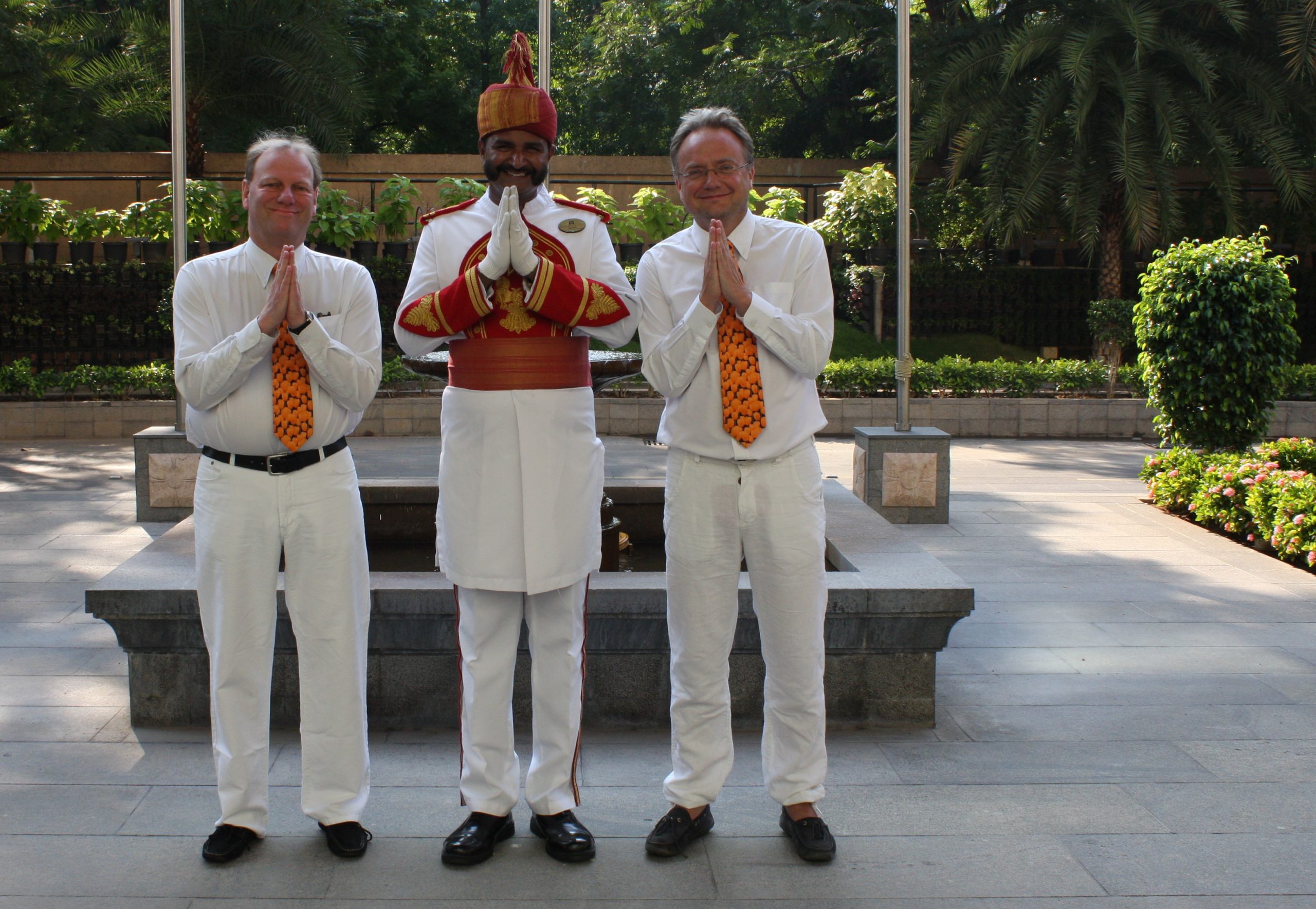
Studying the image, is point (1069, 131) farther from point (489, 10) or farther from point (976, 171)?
point (489, 10)

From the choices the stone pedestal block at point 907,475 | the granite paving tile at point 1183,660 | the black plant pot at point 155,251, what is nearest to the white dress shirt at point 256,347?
the granite paving tile at point 1183,660

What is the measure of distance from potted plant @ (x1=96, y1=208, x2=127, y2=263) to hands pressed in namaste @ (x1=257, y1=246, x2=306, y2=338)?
1324 centimetres

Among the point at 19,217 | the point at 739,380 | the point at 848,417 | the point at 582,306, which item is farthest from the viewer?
the point at 19,217

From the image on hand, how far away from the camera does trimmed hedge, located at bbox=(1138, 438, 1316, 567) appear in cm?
657

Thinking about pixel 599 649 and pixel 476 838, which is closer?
pixel 476 838

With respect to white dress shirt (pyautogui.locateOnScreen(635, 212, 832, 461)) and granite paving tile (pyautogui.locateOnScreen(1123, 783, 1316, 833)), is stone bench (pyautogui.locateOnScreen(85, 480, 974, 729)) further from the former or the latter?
white dress shirt (pyautogui.locateOnScreen(635, 212, 832, 461))

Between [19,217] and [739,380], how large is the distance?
45.5ft

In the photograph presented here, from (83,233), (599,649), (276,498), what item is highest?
(83,233)

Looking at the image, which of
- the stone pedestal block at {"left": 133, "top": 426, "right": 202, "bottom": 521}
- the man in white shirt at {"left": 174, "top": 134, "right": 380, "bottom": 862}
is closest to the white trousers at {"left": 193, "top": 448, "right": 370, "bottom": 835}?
the man in white shirt at {"left": 174, "top": 134, "right": 380, "bottom": 862}

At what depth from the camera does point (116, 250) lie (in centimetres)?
1489

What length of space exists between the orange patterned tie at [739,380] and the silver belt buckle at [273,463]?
3.66 feet

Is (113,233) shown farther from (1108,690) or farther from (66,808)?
(1108,690)

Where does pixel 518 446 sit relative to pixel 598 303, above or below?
below

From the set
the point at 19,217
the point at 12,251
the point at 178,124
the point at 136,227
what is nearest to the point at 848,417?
the point at 178,124
